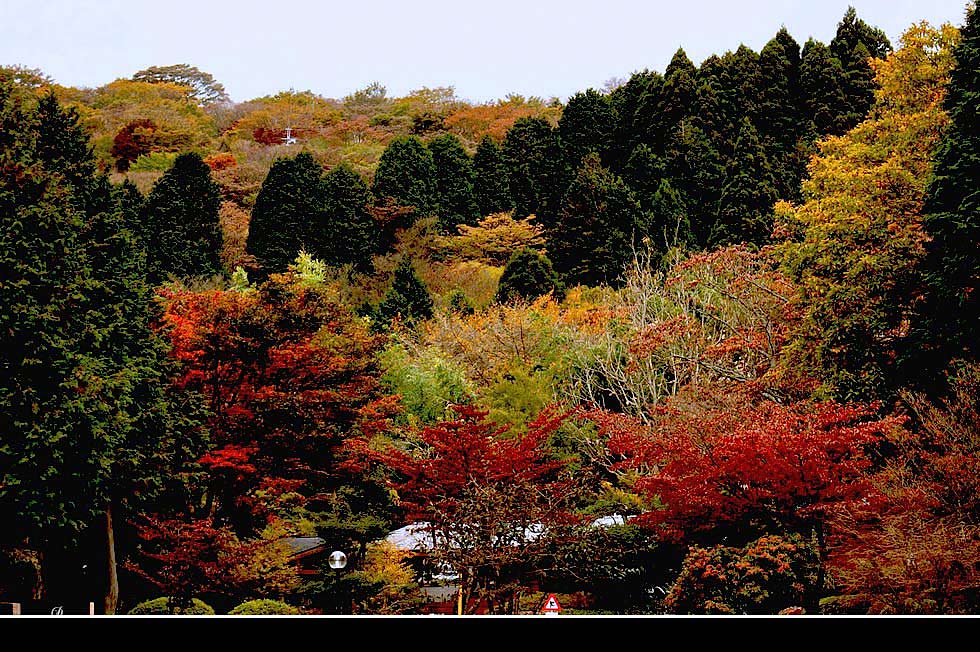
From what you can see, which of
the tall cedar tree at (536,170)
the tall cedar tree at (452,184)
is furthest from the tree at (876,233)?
the tall cedar tree at (452,184)

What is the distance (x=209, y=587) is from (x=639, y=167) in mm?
16707

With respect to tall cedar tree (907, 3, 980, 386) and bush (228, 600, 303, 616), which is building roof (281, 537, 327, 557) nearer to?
bush (228, 600, 303, 616)

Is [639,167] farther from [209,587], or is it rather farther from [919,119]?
[209,587]

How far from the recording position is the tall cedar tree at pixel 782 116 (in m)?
21.0

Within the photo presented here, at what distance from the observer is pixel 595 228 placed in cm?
2473

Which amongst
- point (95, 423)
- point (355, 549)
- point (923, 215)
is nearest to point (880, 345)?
point (923, 215)

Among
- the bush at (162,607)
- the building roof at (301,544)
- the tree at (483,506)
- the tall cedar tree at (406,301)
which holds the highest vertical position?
the tall cedar tree at (406,301)

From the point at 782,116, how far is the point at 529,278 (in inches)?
268

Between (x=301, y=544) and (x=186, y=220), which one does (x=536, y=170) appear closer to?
(x=186, y=220)

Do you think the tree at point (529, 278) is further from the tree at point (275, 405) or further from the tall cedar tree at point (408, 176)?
the tree at point (275, 405)

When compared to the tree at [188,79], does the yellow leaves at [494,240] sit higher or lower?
lower

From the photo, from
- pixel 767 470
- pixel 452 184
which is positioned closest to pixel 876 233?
pixel 767 470

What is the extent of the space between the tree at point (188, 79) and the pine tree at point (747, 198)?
18930 mm

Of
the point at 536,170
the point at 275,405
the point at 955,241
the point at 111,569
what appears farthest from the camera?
the point at 536,170
